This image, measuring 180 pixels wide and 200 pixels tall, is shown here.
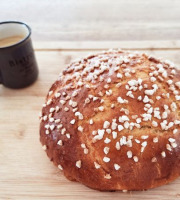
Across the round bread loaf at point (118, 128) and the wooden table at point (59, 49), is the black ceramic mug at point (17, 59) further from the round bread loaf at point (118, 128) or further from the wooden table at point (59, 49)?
the round bread loaf at point (118, 128)

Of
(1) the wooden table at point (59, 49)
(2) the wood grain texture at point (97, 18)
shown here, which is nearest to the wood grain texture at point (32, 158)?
(1) the wooden table at point (59, 49)

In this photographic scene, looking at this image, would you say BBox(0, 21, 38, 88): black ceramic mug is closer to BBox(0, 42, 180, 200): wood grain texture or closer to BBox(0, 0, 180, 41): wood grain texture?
BBox(0, 42, 180, 200): wood grain texture

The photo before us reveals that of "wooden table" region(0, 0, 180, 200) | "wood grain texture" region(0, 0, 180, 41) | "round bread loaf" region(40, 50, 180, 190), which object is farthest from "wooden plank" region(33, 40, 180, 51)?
"round bread loaf" region(40, 50, 180, 190)

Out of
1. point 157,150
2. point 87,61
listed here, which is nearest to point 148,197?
point 157,150

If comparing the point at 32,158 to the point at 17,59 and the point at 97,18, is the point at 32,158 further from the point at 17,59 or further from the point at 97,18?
the point at 97,18

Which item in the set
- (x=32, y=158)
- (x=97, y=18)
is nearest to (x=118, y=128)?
(x=32, y=158)
